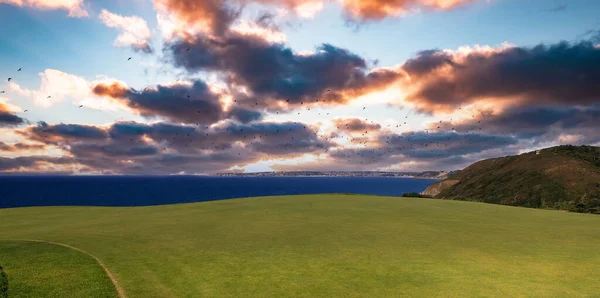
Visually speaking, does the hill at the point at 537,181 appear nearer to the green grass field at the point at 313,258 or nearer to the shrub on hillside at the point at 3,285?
the green grass field at the point at 313,258

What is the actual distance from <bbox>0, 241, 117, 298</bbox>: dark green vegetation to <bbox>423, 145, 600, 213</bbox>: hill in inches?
3765

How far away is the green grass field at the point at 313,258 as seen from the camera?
13.6 m

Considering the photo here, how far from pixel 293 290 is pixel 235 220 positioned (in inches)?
737

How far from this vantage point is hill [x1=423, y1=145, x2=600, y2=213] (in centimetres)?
10278

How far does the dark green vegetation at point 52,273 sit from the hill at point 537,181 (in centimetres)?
9564

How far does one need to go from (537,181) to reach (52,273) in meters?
142

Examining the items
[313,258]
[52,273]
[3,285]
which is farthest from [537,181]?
[3,285]

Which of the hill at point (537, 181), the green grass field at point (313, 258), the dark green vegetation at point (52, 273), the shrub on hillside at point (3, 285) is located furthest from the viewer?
the hill at point (537, 181)

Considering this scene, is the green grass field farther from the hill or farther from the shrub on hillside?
the hill

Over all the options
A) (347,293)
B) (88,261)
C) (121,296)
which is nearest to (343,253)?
(347,293)

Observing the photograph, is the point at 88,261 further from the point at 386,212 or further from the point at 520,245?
the point at 386,212

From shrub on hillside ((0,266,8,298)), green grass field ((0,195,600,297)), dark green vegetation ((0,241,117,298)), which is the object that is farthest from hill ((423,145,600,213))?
shrub on hillside ((0,266,8,298))

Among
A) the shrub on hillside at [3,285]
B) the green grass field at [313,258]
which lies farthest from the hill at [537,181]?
the shrub on hillside at [3,285]

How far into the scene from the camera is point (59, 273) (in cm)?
1521
